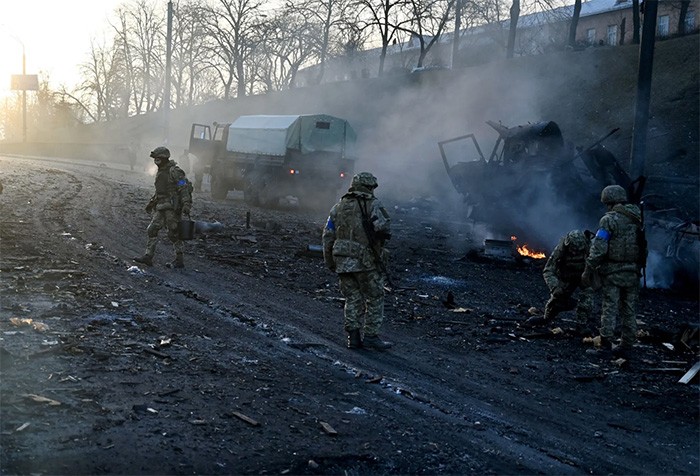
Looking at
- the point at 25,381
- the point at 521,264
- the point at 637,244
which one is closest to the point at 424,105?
the point at 521,264

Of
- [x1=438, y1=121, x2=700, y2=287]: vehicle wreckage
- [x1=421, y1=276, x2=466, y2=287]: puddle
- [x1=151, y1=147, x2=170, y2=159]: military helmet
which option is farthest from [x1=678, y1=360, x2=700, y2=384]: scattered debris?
[x1=151, y1=147, x2=170, y2=159]: military helmet

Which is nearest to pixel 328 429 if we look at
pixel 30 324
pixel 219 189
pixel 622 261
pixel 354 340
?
pixel 354 340

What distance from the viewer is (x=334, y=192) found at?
23.0m

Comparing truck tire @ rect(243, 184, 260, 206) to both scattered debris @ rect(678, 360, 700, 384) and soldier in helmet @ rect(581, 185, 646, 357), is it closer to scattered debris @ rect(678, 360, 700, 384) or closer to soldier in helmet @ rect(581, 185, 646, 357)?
soldier in helmet @ rect(581, 185, 646, 357)

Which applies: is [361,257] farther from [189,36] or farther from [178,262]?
[189,36]

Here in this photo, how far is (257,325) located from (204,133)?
65.1 ft

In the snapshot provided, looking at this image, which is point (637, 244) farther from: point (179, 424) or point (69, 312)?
point (69, 312)

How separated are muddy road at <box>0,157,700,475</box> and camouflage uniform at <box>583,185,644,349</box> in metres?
0.54

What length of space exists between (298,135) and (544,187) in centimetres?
872

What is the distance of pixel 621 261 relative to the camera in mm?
7727

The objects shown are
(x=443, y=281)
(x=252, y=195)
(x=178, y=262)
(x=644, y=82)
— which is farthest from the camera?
(x=252, y=195)

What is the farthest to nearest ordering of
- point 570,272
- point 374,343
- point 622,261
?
point 570,272
point 622,261
point 374,343

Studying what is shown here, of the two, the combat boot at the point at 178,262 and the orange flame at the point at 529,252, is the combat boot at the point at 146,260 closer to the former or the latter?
the combat boot at the point at 178,262

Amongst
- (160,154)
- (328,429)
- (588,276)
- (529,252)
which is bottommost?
(328,429)
